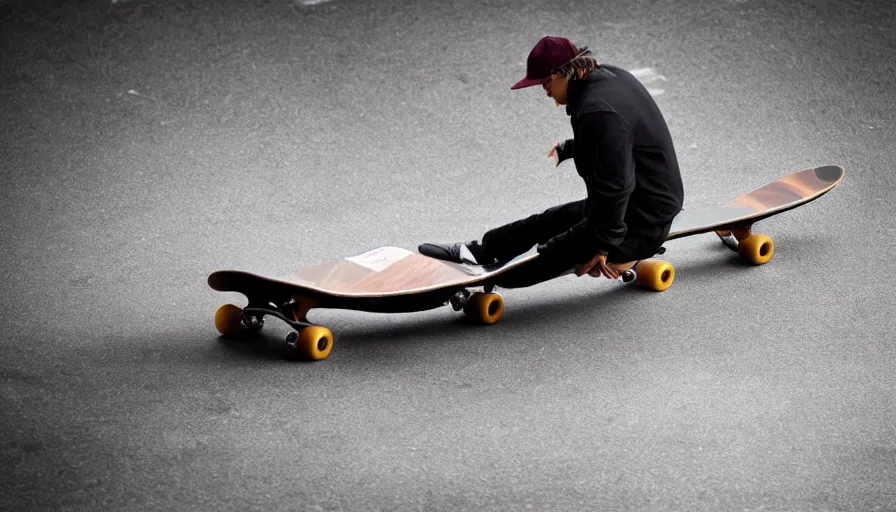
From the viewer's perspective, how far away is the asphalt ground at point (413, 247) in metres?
2.67

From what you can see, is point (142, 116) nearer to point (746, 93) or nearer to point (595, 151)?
point (595, 151)

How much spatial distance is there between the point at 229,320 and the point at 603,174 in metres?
1.36

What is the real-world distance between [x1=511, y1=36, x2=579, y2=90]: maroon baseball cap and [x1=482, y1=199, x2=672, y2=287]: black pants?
53 centimetres

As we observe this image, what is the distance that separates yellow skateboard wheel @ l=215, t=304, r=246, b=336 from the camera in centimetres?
344

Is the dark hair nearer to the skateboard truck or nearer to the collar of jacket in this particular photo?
the collar of jacket

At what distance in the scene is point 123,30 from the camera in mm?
5766

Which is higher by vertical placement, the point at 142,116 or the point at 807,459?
the point at 142,116

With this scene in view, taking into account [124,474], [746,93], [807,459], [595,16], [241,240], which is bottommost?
[807,459]

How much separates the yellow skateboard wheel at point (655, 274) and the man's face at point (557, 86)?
2.64 ft

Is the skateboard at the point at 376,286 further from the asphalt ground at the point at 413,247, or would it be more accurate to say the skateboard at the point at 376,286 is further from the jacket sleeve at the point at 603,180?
the jacket sleeve at the point at 603,180

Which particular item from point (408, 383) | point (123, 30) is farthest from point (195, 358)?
point (123, 30)

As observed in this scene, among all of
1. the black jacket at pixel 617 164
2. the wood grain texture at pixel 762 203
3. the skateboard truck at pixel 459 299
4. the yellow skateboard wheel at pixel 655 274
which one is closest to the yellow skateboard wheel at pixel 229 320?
the skateboard truck at pixel 459 299

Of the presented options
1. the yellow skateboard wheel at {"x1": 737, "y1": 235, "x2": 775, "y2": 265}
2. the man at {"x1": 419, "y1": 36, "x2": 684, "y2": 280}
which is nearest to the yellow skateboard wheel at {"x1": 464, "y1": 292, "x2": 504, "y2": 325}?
the man at {"x1": 419, "y1": 36, "x2": 684, "y2": 280}

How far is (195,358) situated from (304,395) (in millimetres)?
488
